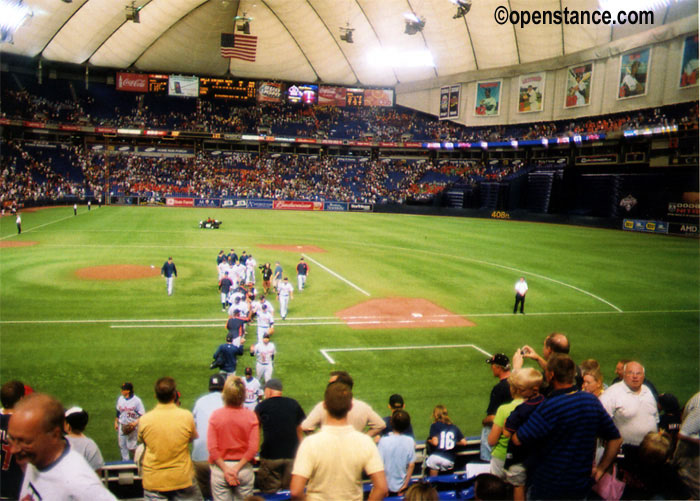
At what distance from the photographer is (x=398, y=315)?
19.5 meters

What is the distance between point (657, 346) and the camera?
1700 centimetres

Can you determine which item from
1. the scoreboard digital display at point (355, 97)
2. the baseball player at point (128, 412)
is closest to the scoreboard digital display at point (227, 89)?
the scoreboard digital display at point (355, 97)

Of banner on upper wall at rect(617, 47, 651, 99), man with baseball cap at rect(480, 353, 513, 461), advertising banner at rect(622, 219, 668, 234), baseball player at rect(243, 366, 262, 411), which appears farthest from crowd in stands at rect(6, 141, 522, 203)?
man with baseball cap at rect(480, 353, 513, 461)

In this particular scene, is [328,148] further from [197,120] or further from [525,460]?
[525,460]

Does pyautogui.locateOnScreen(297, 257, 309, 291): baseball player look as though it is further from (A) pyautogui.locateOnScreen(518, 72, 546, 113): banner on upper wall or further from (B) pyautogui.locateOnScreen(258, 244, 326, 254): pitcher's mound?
(A) pyautogui.locateOnScreen(518, 72, 546, 113): banner on upper wall

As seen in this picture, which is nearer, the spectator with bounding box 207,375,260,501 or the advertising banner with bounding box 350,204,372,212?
the spectator with bounding box 207,375,260,501

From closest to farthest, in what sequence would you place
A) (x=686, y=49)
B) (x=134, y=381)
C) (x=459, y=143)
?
1. (x=134, y=381)
2. (x=686, y=49)
3. (x=459, y=143)

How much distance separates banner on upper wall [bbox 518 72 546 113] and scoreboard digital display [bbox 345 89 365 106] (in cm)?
2370

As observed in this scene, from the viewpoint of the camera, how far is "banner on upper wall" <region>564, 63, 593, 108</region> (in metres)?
55.0

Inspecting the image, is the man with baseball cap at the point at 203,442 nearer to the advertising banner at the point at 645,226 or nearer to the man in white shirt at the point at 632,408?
the man in white shirt at the point at 632,408

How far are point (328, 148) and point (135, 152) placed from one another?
92.7 feet

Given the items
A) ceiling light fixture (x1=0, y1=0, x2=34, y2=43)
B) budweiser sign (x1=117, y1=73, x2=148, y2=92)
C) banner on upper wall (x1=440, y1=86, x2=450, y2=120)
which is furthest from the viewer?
banner on upper wall (x1=440, y1=86, x2=450, y2=120)

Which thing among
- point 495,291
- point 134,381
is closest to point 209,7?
point 495,291

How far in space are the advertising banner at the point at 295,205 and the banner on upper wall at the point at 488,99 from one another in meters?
24.3
